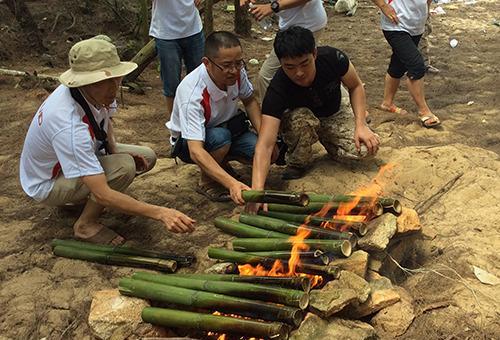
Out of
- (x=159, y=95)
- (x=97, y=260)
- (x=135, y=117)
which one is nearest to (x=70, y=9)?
A: (x=159, y=95)

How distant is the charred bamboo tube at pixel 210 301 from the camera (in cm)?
273

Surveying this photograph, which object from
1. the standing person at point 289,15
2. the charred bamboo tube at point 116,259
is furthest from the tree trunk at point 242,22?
the charred bamboo tube at point 116,259

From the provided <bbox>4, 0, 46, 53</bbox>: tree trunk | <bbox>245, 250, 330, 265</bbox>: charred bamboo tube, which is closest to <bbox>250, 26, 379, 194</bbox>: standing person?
<bbox>245, 250, 330, 265</bbox>: charred bamboo tube

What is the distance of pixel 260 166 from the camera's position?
4.09 m

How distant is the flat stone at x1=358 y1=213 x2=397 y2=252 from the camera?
3.31 m

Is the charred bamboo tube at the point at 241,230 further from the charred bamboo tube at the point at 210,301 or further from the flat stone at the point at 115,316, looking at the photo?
the flat stone at the point at 115,316

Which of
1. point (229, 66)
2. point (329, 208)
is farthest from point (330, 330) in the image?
point (229, 66)

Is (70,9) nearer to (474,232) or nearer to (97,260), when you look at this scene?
(97,260)

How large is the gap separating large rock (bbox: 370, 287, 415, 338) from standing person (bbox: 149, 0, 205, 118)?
11.2ft

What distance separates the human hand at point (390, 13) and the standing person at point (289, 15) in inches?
32.4

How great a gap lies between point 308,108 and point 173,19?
177 cm

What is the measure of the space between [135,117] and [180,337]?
4.21 m

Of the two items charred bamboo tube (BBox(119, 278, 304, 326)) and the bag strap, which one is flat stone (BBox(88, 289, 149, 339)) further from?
the bag strap

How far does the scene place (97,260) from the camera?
144 inches
